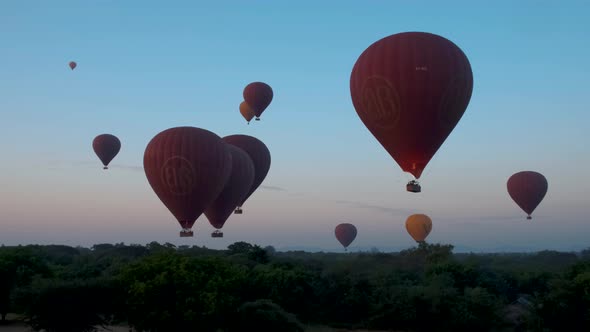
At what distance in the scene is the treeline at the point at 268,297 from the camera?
2900cm

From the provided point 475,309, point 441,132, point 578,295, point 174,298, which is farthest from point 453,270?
point 174,298

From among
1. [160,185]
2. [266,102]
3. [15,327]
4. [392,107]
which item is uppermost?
[266,102]

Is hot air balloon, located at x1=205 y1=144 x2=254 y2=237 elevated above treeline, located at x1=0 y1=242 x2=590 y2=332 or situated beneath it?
elevated above

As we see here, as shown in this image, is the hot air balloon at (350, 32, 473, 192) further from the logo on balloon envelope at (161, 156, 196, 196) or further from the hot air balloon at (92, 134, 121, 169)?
the hot air balloon at (92, 134, 121, 169)

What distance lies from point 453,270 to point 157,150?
25864mm

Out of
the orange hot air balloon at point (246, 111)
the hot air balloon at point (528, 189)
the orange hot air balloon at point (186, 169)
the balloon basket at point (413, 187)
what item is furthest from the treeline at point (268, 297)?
the orange hot air balloon at point (246, 111)

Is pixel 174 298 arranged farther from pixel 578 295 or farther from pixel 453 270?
pixel 453 270

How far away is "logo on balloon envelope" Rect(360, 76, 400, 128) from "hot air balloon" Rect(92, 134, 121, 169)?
30.6 metres

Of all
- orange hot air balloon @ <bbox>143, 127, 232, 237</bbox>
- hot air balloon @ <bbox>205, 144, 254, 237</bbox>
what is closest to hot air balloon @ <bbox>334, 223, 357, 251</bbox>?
hot air balloon @ <bbox>205, 144, 254, 237</bbox>

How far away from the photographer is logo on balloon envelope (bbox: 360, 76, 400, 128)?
92.2 ft

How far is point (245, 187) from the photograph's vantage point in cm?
4106

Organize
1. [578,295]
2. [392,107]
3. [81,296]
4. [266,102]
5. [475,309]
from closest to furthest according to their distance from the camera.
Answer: [392,107] < [81,296] < [578,295] < [475,309] < [266,102]

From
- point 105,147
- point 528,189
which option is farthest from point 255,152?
point 528,189

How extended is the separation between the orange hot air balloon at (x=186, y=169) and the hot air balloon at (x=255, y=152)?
31.0 ft
